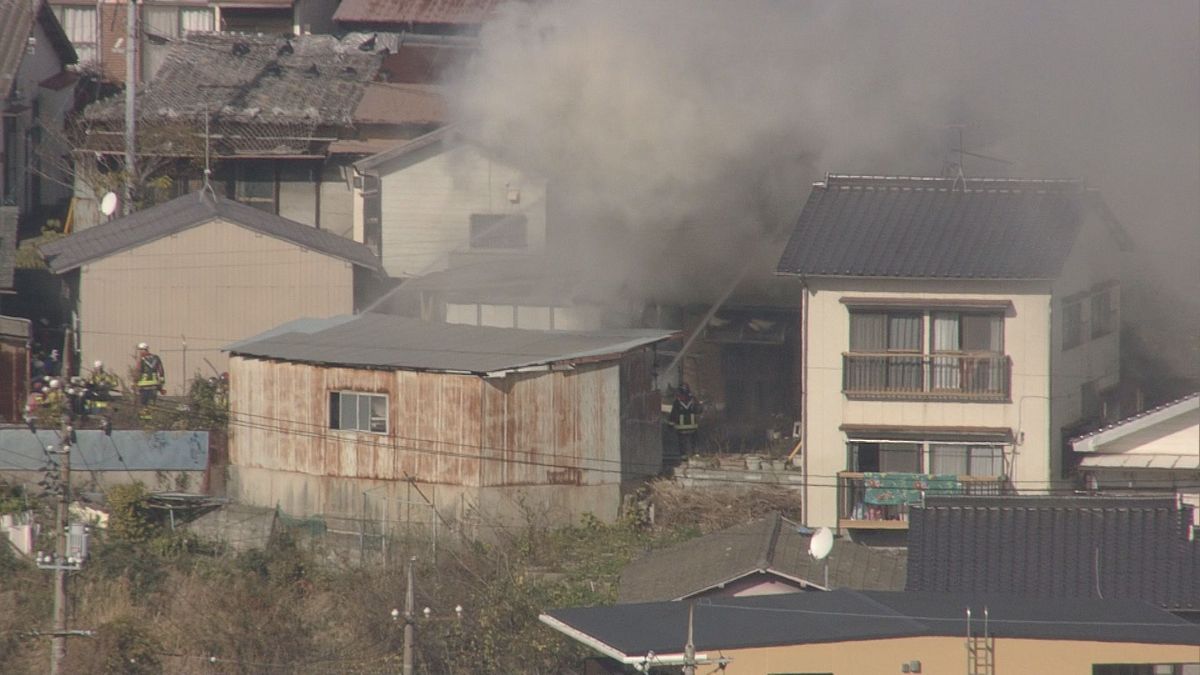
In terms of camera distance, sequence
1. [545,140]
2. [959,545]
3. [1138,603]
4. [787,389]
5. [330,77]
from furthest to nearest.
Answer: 1. [330,77]
2. [545,140]
3. [787,389]
4. [959,545]
5. [1138,603]

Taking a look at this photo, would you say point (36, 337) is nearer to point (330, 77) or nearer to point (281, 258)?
point (281, 258)

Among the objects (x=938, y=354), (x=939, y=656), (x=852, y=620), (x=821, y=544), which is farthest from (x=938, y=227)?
(x=939, y=656)

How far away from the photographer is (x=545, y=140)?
2755 centimetres

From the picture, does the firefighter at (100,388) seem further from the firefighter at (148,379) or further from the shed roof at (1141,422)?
the shed roof at (1141,422)

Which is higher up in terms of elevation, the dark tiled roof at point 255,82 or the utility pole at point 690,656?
the dark tiled roof at point 255,82

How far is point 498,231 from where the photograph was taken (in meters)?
28.2

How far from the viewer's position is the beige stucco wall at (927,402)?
21.5 m

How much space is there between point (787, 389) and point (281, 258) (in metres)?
6.23

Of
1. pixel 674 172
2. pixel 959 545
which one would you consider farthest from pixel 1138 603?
pixel 674 172

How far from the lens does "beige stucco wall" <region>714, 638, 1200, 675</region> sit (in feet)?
48.8

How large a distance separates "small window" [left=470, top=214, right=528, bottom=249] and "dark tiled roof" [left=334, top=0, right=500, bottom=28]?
693 centimetres

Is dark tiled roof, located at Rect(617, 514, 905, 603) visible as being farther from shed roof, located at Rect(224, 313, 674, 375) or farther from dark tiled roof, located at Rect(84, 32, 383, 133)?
dark tiled roof, located at Rect(84, 32, 383, 133)

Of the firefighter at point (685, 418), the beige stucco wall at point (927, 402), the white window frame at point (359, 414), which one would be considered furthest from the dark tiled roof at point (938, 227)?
the white window frame at point (359, 414)

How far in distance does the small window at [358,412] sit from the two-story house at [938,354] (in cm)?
423
